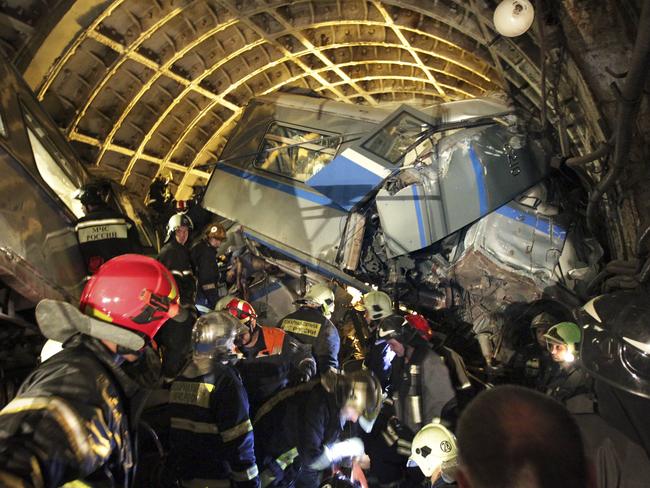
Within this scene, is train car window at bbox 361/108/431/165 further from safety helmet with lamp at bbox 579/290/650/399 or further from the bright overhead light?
safety helmet with lamp at bbox 579/290/650/399

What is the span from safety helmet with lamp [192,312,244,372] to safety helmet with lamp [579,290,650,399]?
2.06 metres

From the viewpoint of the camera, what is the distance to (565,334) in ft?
14.3

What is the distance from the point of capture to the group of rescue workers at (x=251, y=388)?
1714 millimetres

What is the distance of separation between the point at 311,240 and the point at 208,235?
5.03 ft

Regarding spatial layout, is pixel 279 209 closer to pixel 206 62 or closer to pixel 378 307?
pixel 378 307

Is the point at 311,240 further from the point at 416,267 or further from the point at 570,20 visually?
the point at 570,20

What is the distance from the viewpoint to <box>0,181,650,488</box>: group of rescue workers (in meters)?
1.71

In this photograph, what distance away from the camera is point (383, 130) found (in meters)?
6.15

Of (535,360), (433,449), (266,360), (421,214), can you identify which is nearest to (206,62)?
(421,214)

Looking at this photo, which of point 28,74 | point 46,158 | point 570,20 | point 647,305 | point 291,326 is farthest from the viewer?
point 28,74

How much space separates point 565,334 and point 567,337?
3cm

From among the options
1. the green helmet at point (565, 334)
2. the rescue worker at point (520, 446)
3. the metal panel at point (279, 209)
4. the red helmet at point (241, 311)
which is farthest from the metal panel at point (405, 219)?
the rescue worker at point (520, 446)

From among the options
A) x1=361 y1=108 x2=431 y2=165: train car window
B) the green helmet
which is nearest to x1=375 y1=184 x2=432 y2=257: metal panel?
x1=361 y1=108 x2=431 y2=165: train car window

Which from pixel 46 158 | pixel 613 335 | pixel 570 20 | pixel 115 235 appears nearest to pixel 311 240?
pixel 115 235
